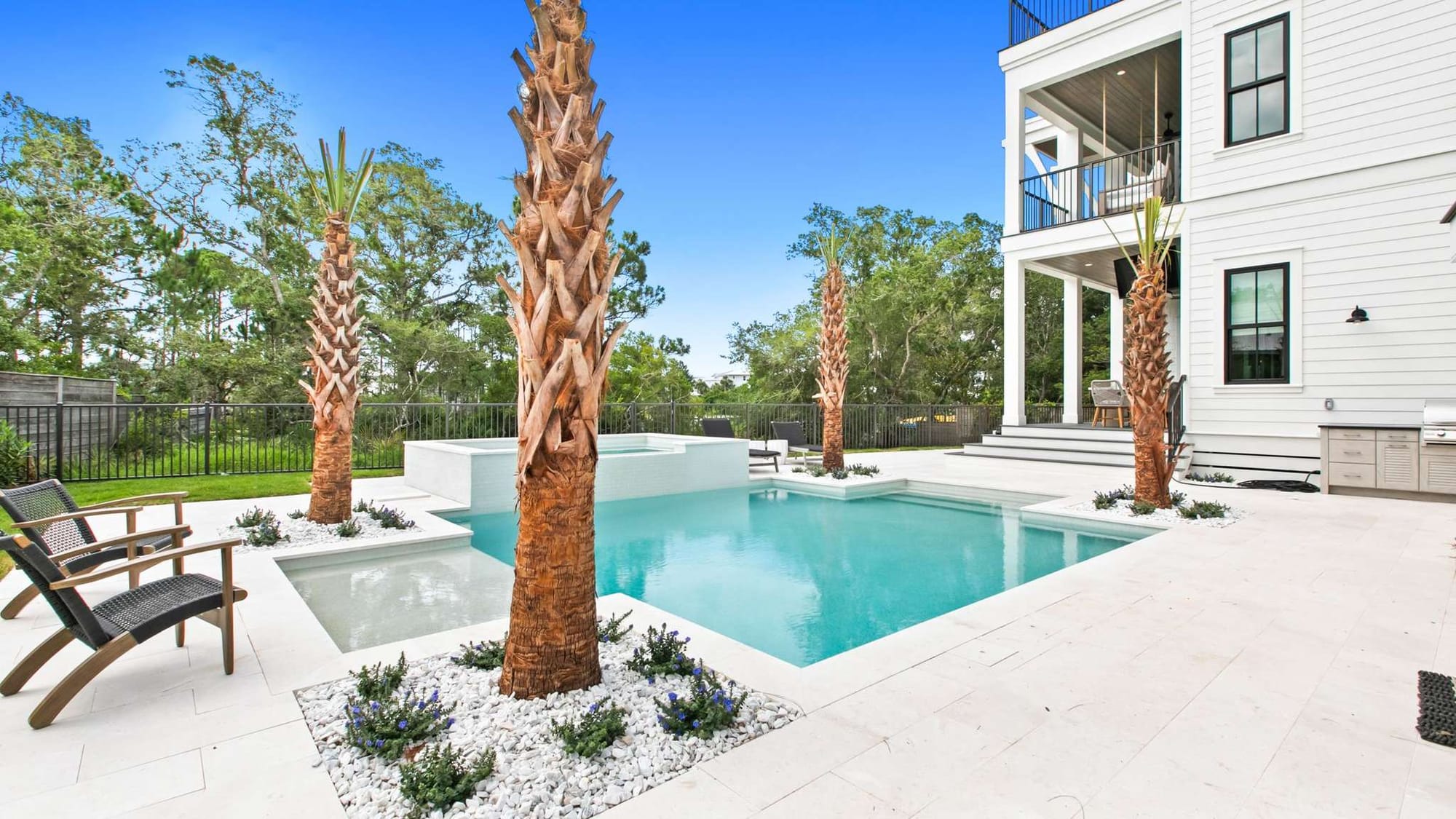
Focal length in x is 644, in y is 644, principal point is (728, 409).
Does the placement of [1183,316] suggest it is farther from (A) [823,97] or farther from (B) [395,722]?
(B) [395,722]

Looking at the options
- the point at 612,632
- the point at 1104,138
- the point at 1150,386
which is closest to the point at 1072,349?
the point at 1104,138

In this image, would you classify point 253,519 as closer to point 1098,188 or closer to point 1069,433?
point 1069,433

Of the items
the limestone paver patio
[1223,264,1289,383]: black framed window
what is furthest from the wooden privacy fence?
[1223,264,1289,383]: black framed window

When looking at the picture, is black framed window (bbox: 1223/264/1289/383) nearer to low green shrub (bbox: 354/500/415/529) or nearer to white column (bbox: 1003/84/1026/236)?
white column (bbox: 1003/84/1026/236)

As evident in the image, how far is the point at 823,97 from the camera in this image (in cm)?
1692

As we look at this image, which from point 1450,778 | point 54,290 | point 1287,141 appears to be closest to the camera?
point 1450,778

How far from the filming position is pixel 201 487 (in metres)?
8.58

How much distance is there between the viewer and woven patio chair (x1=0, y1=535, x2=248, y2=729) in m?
2.40

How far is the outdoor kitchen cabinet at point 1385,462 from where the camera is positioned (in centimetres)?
730

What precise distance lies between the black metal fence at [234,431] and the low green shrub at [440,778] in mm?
9834

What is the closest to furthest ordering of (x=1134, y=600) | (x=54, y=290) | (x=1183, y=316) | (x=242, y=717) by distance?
(x=242, y=717) < (x=1134, y=600) < (x=1183, y=316) < (x=54, y=290)

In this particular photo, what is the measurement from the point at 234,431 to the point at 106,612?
9.35m

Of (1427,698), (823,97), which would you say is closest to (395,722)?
(1427,698)

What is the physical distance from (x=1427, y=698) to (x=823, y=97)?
17.1 metres
